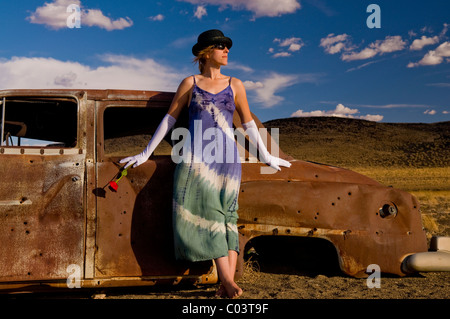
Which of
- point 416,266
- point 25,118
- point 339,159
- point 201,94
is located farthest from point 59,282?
point 339,159

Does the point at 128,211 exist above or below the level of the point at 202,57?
below

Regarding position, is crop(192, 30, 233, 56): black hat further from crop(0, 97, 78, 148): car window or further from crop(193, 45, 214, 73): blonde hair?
crop(0, 97, 78, 148): car window

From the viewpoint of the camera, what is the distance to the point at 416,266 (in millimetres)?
3668

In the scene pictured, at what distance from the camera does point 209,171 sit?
3283 millimetres

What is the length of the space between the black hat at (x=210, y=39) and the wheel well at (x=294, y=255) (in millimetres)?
2051

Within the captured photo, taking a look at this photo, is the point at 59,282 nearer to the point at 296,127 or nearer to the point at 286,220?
the point at 286,220

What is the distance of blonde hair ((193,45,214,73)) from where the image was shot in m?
3.46

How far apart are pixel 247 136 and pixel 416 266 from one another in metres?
1.96

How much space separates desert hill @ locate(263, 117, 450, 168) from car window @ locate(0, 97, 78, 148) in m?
29.9

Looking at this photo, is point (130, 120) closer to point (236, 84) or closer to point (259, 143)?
point (236, 84)

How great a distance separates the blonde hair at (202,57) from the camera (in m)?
3.46

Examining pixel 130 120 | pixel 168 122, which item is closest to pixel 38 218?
pixel 168 122

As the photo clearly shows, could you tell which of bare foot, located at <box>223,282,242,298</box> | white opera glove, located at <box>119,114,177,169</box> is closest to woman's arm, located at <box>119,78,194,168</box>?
white opera glove, located at <box>119,114,177,169</box>

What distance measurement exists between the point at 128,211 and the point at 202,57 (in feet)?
4.90
